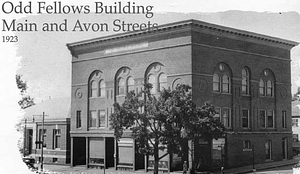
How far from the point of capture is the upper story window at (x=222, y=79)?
40281 millimetres

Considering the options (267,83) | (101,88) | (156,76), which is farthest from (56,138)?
(267,83)

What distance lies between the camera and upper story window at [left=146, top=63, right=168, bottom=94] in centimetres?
4000

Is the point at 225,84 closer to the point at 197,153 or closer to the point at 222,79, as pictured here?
the point at 222,79

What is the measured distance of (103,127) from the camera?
149ft

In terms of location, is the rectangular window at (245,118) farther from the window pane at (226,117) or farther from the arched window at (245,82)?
the window pane at (226,117)

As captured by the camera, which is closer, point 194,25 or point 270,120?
point 194,25

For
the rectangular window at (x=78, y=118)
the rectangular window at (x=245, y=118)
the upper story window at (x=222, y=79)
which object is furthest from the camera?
the rectangular window at (x=78, y=118)

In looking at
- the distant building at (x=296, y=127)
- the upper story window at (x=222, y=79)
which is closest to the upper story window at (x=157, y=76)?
the upper story window at (x=222, y=79)

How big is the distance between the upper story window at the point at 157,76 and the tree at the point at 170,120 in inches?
243

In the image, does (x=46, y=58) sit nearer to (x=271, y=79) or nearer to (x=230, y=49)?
(x=230, y=49)

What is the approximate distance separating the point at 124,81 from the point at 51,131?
14.0 metres

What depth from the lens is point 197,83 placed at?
38.2 meters

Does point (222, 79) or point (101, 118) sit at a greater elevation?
point (222, 79)

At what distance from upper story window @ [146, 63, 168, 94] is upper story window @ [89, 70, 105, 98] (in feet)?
21.5
